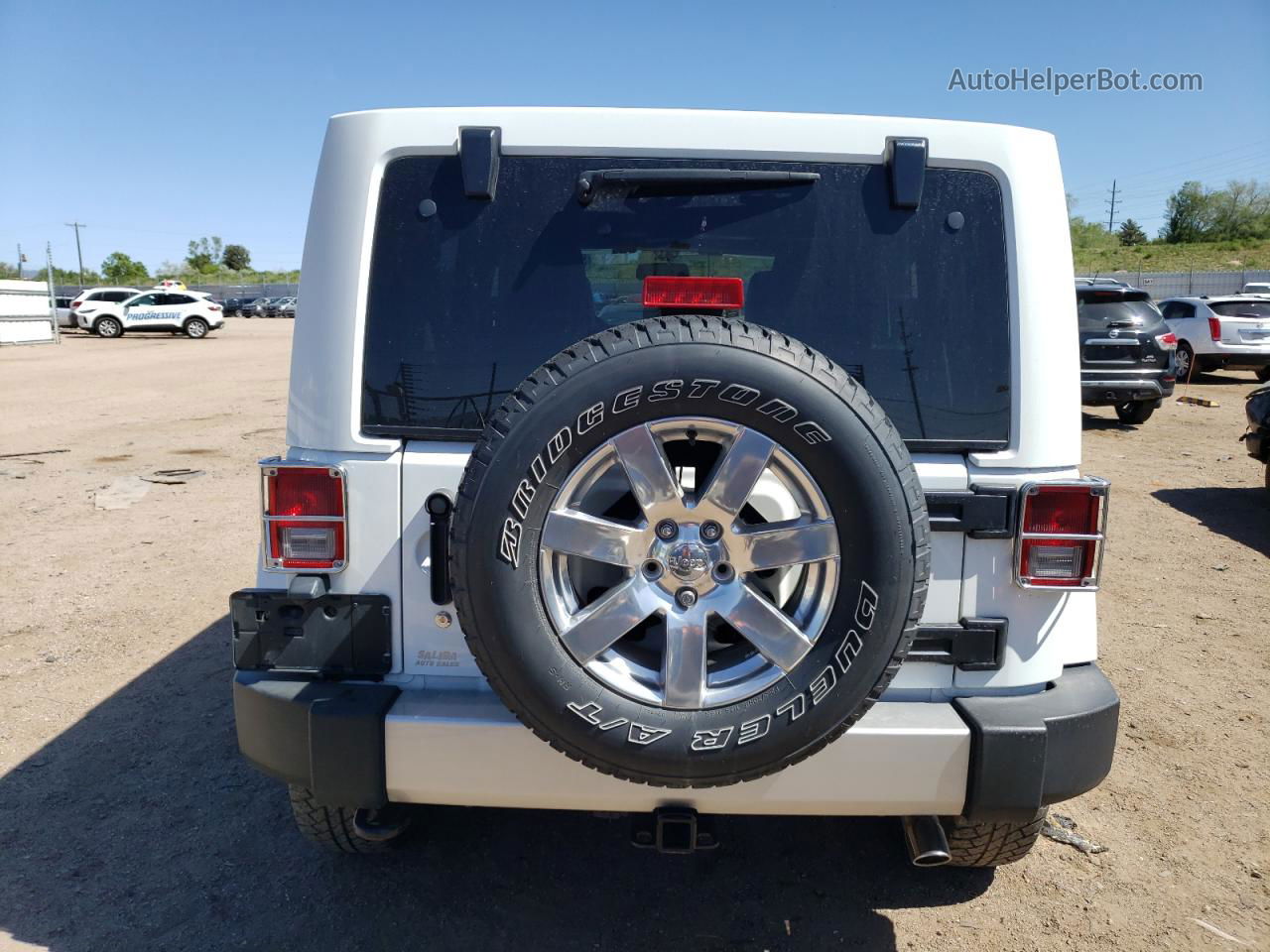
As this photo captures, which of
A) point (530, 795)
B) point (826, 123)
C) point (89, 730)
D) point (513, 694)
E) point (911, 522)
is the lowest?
point (89, 730)

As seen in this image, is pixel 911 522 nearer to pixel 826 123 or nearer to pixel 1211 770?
pixel 826 123

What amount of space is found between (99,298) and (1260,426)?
37.1m

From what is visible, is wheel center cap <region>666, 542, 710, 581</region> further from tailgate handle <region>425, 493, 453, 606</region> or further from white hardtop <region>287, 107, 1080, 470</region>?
white hardtop <region>287, 107, 1080, 470</region>

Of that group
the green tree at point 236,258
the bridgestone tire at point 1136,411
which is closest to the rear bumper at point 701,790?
the bridgestone tire at point 1136,411

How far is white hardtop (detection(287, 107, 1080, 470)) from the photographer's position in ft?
7.70

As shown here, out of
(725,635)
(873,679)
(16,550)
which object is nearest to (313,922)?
(725,635)

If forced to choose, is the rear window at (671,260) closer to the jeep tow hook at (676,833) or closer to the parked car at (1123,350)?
the jeep tow hook at (676,833)

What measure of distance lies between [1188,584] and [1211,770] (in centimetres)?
295

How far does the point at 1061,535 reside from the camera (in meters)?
2.32

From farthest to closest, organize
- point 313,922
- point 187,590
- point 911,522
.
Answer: point 187,590, point 313,922, point 911,522

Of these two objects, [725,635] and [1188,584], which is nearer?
[725,635]

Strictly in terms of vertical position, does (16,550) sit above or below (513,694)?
below

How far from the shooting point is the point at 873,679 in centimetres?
204

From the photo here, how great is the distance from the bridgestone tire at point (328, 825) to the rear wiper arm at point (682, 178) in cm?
186
